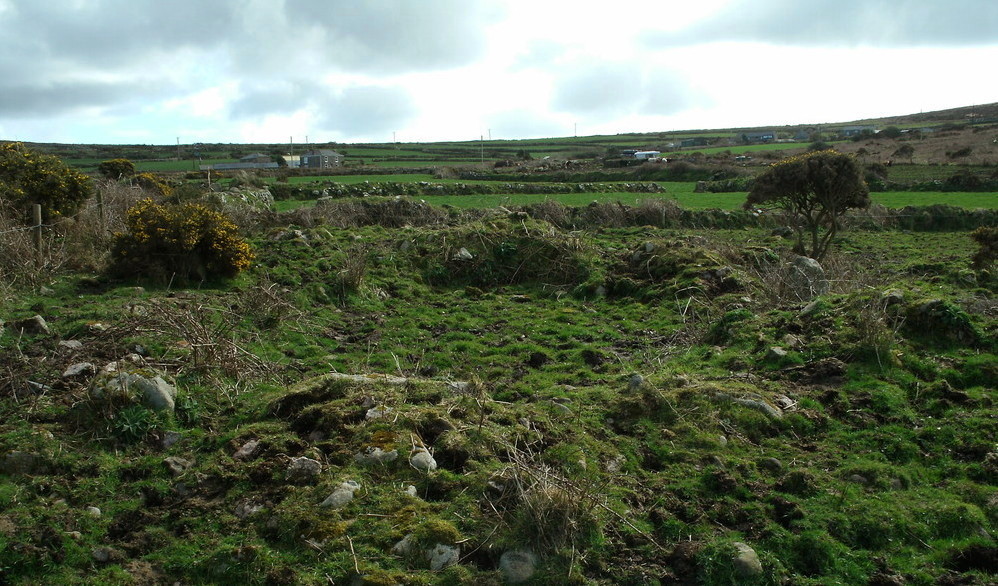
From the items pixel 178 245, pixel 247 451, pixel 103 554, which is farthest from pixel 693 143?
pixel 103 554

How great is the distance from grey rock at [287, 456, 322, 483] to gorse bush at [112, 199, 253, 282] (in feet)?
24.5

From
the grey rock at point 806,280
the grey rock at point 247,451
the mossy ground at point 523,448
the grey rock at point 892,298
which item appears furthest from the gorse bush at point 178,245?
the grey rock at point 892,298

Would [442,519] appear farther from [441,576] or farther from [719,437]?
[719,437]

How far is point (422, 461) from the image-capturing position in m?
5.68

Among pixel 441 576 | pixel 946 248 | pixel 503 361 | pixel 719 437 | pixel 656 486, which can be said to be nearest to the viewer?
pixel 441 576

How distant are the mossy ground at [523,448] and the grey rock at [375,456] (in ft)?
0.20

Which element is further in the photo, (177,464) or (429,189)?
(429,189)

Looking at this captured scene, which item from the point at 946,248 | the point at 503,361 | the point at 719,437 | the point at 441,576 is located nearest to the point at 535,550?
the point at 441,576

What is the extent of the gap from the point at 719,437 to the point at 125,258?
34.4 feet

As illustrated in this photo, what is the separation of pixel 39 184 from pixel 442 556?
1286cm

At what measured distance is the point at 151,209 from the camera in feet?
41.5

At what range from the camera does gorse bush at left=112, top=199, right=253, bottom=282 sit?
11953 millimetres

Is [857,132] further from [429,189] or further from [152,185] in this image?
[152,185]

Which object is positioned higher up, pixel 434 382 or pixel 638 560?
pixel 434 382
